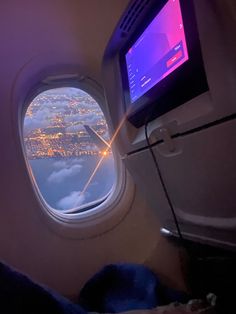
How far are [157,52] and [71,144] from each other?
3.05 feet

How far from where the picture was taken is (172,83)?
921 millimetres

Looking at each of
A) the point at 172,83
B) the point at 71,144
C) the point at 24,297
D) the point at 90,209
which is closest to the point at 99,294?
the point at 90,209

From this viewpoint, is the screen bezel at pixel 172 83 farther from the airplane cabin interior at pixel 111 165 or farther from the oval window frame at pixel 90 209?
the oval window frame at pixel 90 209

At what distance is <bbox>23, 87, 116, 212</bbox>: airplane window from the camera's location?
1.76m

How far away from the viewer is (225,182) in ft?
2.76

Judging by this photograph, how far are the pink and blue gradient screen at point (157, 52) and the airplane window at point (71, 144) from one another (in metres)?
0.59

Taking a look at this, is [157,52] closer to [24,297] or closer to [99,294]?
[24,297]

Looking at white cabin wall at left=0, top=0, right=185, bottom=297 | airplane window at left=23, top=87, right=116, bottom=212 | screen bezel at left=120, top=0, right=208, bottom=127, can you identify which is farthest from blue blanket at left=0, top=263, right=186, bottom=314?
screen bezel at left=120, top=0, right=208, bottom=127

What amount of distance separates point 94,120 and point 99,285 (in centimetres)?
84

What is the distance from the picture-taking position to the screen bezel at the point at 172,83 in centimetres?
78

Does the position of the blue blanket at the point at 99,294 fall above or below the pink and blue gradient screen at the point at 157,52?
below

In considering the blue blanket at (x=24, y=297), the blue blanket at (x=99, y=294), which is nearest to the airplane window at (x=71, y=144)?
the blue blanket at (x=99, y=294)

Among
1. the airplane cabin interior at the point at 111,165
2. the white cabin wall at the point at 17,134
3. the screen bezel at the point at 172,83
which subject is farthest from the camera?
the white cabin wall at the point at 17,134

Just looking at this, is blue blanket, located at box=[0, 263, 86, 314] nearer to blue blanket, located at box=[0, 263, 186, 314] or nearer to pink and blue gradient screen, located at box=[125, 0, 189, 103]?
blue blanket, located at box=[0, 263, 186, 314]
